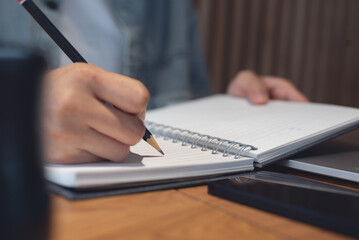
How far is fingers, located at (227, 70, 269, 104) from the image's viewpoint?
2.51ft

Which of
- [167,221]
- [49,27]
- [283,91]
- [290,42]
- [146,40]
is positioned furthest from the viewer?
[290,42]

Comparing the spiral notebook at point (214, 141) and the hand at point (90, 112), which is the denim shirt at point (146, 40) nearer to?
the spiral notebook at point (214, 141)

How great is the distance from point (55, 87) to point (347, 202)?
29 centimetres

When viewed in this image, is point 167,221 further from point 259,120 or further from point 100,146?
point 259,120

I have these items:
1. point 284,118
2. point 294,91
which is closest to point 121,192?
point 284,118

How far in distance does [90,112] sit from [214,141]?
0.18m

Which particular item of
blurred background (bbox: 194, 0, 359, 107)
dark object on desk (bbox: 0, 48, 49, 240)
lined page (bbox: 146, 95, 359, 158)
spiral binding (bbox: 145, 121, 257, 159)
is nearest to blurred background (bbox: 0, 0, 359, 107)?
blurred background (bbox: 194, 0, 359, 107)

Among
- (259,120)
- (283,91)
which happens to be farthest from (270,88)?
(259,120)

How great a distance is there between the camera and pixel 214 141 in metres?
0.46

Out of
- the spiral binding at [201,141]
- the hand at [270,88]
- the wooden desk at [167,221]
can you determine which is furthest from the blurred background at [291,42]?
the wooden desk at [167,221]

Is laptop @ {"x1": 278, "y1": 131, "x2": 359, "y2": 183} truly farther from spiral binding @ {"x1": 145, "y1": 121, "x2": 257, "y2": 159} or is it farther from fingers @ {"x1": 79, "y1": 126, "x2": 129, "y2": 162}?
fingers @ {"x1": 79, "y1": 126, "x2": 129, "y2": 162}

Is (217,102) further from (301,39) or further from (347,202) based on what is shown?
(301,39)

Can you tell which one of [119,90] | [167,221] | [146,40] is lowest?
[167,221]

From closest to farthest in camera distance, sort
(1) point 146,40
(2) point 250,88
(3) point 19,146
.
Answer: (3) point 19,146 < (2) point 250,88 < (1) point 146,40
